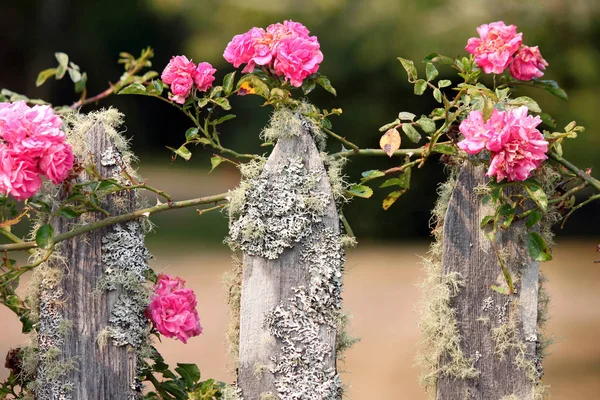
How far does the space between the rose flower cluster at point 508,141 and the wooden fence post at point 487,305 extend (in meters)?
0.11

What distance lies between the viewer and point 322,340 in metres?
1.67

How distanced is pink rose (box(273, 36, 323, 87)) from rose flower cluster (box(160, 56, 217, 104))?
0.17 meters

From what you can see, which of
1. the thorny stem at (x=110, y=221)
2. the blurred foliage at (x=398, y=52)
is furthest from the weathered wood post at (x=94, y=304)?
the blurred foliage at (x=398, y=52)

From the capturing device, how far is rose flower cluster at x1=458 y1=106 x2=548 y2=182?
157cm

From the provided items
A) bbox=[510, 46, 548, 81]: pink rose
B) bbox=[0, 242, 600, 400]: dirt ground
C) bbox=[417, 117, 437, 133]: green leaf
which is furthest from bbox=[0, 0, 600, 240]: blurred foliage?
bbox=[417, 117, 437, 133]: green leaf

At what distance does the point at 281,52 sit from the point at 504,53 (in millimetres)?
522

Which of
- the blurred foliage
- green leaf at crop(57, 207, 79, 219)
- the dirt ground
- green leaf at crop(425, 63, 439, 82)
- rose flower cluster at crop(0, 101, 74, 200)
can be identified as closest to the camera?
rose flower cluster at crop(0, 101, 74, 200)

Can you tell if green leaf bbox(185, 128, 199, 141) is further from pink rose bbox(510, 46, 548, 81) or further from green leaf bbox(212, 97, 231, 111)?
pink rose bbox(510, 46, 548, 81)

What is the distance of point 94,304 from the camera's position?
1.69 m

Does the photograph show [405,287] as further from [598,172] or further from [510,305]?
[510,305]

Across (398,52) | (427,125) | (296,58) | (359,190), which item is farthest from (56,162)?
(398,52)

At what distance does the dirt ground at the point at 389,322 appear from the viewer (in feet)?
15.7

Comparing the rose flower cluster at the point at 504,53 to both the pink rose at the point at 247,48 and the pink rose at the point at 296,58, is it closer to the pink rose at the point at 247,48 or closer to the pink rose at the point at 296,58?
the pink rose at the point at 296,58

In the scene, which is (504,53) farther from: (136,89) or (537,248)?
(136,89)
